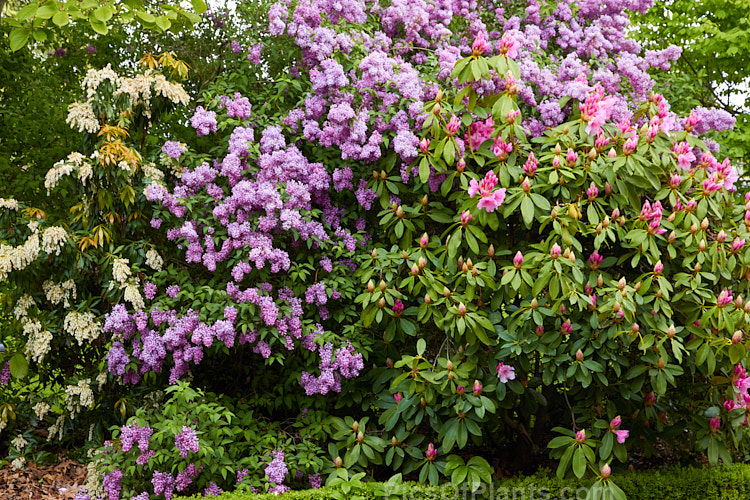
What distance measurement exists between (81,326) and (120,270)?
1.73 ft

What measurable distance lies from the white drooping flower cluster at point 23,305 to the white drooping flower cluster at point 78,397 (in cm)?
Answer: 60

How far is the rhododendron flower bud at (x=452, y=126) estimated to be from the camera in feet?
14.0

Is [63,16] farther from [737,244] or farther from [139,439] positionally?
[737,244]

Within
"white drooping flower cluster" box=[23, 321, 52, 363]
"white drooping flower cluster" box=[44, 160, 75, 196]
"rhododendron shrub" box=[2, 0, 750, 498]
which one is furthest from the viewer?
"white drooping flower cluster" box=[23, 321, 52, 363]

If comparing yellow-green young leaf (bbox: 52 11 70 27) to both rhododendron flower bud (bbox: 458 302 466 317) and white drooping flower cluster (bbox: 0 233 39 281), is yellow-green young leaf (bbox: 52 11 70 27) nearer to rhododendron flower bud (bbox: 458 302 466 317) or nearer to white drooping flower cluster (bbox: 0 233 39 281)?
white drooping flower cluster (bbox: 0 233 39 281)

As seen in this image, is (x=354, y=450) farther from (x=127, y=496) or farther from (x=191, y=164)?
(x=191, y=164)

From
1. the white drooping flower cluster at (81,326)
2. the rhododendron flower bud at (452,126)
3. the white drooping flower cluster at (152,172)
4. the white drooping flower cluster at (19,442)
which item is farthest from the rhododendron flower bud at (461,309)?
the white drooping flower cluster at (19,442)

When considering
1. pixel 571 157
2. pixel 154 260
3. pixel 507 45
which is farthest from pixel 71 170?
pixel 571 157

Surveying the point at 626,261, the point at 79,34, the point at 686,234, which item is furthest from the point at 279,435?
the point at 79,34

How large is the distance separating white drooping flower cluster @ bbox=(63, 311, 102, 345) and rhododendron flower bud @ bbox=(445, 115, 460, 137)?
8.90 feet

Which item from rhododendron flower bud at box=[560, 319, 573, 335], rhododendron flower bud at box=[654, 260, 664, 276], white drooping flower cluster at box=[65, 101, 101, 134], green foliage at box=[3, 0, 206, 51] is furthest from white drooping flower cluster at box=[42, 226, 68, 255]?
rhododendron flower bud at box=[654, 260, 664, 276]

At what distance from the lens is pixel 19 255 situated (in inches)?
174

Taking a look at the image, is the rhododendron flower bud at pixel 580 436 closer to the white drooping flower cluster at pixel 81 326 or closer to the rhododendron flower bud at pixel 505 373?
the rhododendron flower bud at pixel 505 373

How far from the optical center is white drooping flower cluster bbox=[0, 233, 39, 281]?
4.41 meters
